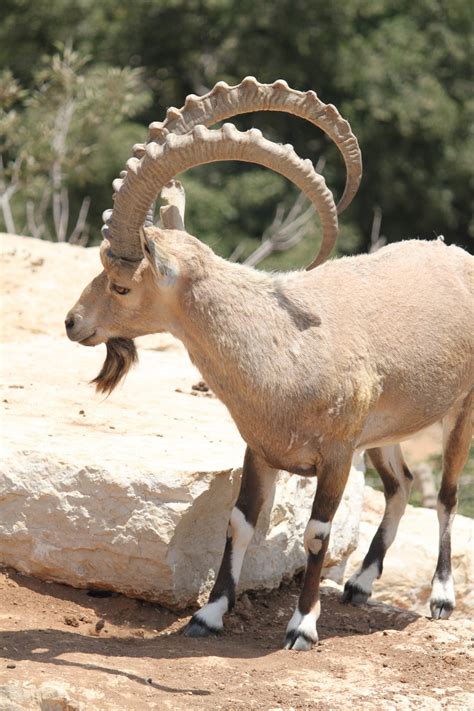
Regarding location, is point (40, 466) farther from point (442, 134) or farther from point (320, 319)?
point (442, 134)

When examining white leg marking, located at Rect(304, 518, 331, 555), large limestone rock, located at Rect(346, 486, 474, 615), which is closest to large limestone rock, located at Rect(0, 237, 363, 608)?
white leg marking, located at Rect(304, 518, 331, 555)

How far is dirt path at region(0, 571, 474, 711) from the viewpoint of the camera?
5.67 meters

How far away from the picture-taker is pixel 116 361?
707 cm

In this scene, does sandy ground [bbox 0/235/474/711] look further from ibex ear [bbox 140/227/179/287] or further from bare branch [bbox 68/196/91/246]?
bare branch [bbox 68/196/91/246]

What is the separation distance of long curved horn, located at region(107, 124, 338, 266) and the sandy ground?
2139 mm

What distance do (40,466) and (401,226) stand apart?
72.1 ft

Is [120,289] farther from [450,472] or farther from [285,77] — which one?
[285,77]

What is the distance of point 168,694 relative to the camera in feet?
18.9

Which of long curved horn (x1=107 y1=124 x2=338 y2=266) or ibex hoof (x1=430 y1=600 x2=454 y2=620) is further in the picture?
ibex hoof (x1=430 y1=600 x2=454 y2=620)

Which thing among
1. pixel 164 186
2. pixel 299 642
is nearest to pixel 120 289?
pixel 164 186

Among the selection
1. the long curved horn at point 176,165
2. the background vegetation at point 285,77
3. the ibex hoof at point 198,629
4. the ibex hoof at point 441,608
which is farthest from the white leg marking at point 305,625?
the background vegetation at point 285,77

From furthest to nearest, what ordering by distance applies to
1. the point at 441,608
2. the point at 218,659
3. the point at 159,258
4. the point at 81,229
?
the point at 81,229
the point at 441,608
the point at 159,258
the point at 218,659

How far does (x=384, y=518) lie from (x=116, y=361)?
242cm

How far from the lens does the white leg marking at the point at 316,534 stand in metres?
6.83
